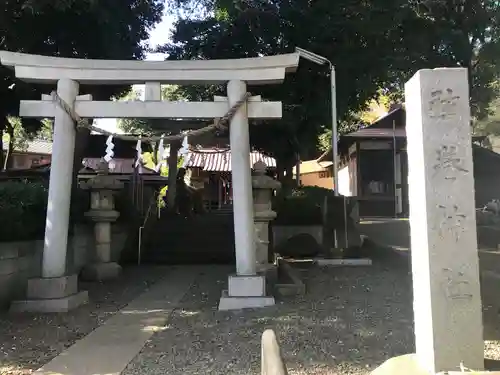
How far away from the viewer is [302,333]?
6055 mm

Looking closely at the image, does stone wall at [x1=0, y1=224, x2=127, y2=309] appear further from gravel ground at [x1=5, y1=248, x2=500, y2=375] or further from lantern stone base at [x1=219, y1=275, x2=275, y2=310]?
lantern stone base at [x1=219, y1=275, x2=275, y2=310]

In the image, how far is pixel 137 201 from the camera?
19.1m

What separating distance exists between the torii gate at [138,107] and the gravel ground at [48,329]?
1.72 feet

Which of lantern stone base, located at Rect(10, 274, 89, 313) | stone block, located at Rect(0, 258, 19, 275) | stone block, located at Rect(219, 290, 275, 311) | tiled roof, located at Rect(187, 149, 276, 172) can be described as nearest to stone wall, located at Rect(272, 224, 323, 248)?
stone block, located at Rect(219, 290, 275, 311)

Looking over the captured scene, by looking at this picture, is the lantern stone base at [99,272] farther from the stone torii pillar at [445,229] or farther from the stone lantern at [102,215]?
the stone torii pillar at [445,229]

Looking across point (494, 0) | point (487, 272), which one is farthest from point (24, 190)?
point (494, 0)

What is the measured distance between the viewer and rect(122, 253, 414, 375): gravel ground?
5074 mm

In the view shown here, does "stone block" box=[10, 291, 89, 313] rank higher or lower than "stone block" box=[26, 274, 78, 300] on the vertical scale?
lower

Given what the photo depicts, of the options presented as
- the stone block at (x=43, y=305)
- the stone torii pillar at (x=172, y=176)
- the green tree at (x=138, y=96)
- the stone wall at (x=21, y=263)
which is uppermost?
the green tree at (x=138, y=96)

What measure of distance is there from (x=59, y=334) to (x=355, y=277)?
547 cm

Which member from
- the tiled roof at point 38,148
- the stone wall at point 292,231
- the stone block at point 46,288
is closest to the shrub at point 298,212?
the stone wall at point 292,231

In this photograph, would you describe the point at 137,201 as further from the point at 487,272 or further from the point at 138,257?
the point at 487,272

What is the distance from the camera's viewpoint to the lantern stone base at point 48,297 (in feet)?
25.4

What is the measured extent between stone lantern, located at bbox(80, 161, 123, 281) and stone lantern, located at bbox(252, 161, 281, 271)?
11.3 ft
